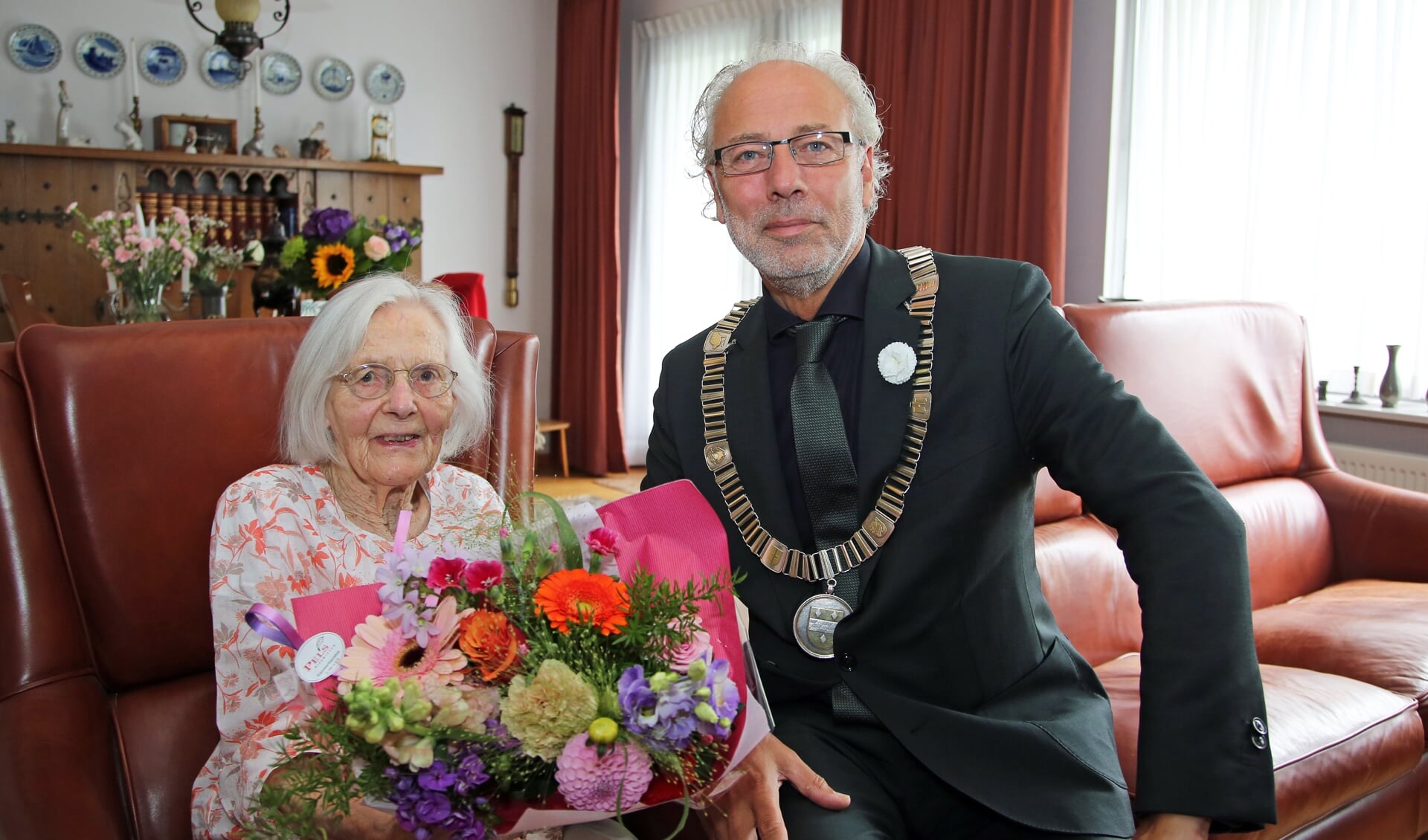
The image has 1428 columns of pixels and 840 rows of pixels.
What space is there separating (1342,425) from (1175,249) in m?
0.88

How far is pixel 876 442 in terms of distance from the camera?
134 cm

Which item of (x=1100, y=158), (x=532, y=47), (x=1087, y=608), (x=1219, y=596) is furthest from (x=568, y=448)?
(x=1219, y=596)

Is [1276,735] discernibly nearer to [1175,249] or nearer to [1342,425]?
[1342,425]

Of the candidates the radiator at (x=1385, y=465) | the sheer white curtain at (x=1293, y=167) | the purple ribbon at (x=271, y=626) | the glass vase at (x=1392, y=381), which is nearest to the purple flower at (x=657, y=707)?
the purple ribbon at (x=271, y=626)

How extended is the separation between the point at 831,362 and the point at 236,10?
14.7ft

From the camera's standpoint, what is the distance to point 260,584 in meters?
1.38

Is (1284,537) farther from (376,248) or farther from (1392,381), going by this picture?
(376,248)

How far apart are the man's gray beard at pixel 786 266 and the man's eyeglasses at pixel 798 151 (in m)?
0.08

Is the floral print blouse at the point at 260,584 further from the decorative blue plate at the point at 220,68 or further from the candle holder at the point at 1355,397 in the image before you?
the decorative blue plate at the point at 220,68

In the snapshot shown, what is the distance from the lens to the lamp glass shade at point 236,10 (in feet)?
15.7

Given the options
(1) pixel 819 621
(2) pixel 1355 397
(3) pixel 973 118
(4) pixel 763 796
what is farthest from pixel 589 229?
(4) pixel 763 796

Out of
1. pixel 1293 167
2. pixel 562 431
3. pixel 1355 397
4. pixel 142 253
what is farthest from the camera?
pixel 562 431

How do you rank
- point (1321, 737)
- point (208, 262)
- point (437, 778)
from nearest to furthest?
point (437, 778), point (1321, 737), point (208, 262)

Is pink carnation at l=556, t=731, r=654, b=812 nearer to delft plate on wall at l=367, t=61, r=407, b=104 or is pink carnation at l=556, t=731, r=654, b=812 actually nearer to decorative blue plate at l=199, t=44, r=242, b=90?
decorative blue plate at l=199, t=44, r=242, b=90
